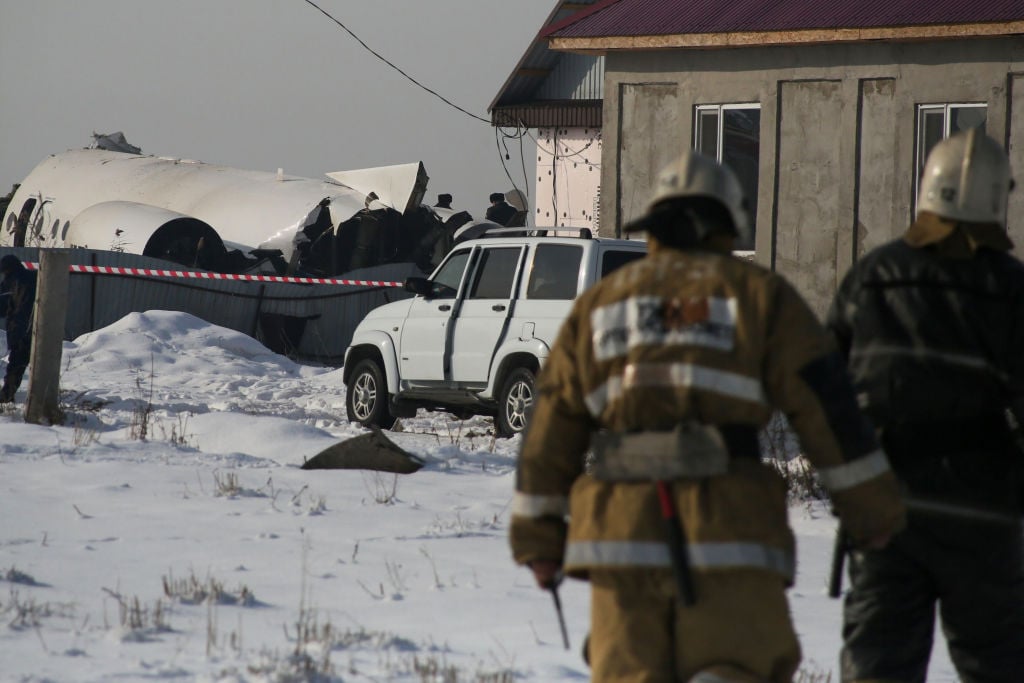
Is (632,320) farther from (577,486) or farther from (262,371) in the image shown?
(262,371)

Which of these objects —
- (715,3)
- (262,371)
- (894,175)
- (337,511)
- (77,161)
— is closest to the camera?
(337,511)

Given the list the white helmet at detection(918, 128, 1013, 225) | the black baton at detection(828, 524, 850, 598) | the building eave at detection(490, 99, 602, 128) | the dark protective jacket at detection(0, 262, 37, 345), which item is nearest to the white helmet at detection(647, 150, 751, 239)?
the white helmet at detection(918, 128, 1013, 225)

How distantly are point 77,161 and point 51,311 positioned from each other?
86.7 feet

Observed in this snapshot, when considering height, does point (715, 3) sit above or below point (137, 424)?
above

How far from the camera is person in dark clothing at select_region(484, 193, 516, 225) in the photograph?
102ft

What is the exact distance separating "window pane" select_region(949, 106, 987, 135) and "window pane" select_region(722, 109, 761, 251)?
7.03 ft

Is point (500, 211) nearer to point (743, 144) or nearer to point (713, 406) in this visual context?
point (743, 144)

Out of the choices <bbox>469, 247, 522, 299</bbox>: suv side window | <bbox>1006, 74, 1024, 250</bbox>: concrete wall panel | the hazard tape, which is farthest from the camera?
the hazard tape

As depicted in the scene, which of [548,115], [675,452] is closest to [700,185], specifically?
[675,452]

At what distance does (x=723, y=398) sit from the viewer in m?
3.33

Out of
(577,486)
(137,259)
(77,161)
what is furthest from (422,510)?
(77,161)

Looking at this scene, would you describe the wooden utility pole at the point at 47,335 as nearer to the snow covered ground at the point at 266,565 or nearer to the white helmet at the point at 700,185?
the snow covered ground at the point at 266,565

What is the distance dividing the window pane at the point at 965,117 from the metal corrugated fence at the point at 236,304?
11.4 meters

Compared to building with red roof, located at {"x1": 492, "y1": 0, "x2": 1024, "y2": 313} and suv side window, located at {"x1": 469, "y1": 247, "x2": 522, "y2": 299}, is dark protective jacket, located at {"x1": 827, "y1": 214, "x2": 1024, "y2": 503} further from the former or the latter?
building with red roof, located at {"x1": 492, "y1": 0, "x2": 1024, "y2": 313}
